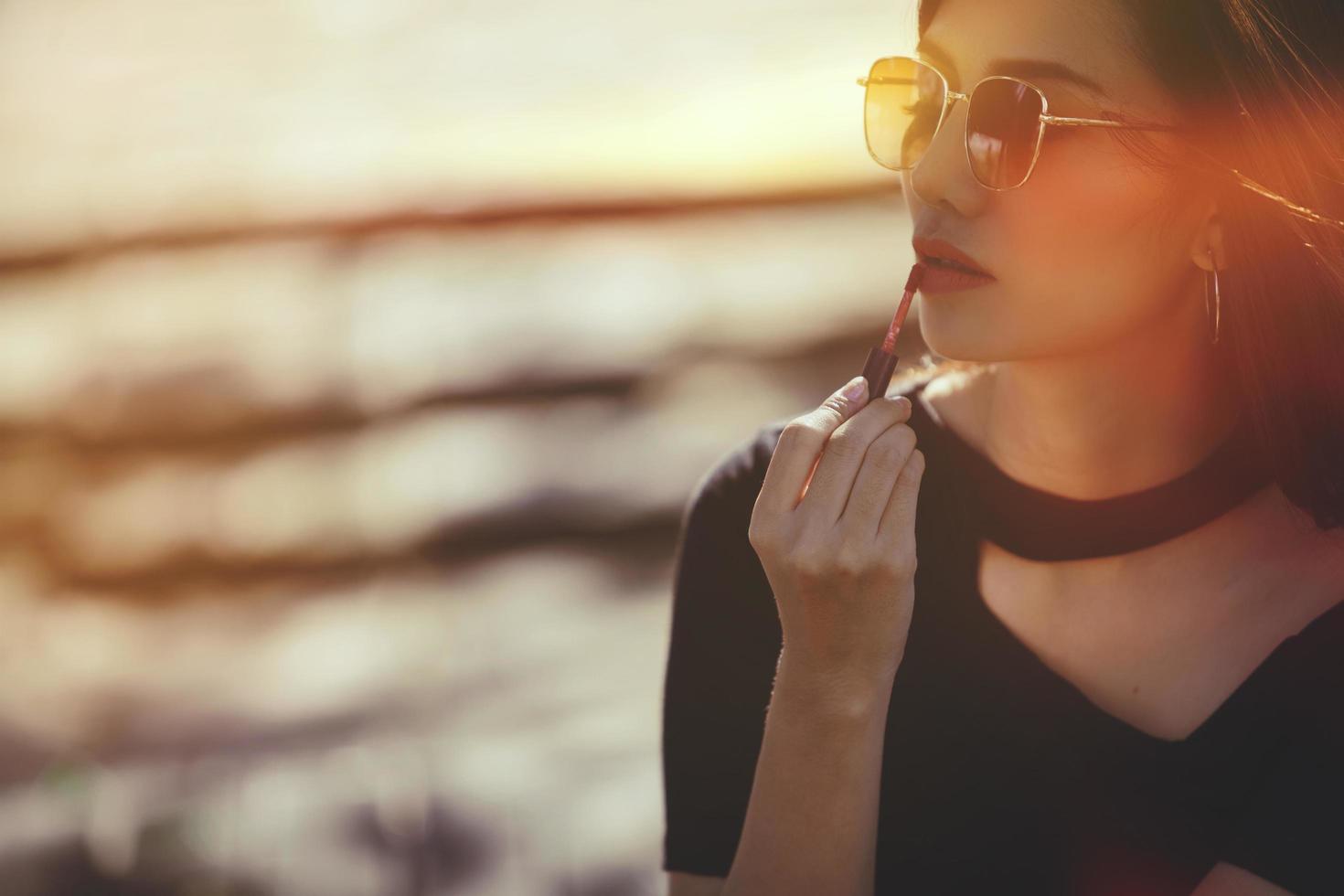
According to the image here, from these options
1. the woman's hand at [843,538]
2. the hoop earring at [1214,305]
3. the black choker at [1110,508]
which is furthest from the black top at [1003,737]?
the woman's hand at [843,538]

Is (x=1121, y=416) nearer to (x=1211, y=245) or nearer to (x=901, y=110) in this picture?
(x=1211, y=245)

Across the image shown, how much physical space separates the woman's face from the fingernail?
0.13 metres

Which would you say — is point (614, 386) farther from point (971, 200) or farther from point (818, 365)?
point (971, 200)

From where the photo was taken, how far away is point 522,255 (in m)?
2.44

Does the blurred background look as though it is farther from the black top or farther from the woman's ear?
the woman's ear

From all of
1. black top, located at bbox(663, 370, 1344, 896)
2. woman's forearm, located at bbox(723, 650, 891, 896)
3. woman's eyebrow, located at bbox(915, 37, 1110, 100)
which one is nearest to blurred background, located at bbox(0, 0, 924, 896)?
black top, located at bbox(663, 370, 1344, 896)

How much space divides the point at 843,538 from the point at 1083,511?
396 millimetres

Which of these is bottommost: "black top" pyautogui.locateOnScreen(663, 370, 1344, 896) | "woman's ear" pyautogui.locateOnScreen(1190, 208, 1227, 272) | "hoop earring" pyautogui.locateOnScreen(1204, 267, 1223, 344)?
"black top" pyautogui.locateOnScreen(663, 370, 1344, 896)

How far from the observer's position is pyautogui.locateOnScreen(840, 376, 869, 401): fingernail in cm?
116

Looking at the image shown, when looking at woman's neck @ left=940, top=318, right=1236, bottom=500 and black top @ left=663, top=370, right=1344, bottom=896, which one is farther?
woman's neck @ left=940, top=318, right=1236, bottom=500

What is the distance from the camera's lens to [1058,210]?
1185 millimetres

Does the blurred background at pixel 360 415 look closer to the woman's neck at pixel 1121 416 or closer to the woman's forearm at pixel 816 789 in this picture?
the woman's forearm at pixel 816 789

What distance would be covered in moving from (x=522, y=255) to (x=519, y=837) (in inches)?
46.2

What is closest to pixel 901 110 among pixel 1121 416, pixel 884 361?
pixel 884 361
